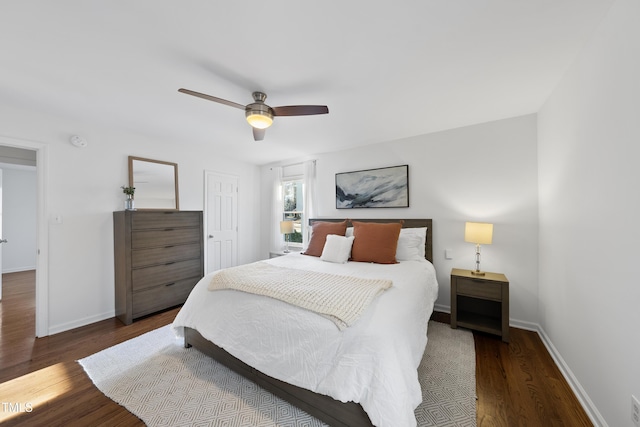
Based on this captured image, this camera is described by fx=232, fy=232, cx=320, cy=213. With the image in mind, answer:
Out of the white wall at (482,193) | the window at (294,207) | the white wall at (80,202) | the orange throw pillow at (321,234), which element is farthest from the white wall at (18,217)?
the white wall at (482,193)

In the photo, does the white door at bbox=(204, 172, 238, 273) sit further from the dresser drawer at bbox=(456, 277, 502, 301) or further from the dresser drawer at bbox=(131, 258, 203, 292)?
the dresser drawer at bbox=(456, 277, 502, 301)

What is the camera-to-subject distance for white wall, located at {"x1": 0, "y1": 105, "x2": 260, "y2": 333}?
254 cm

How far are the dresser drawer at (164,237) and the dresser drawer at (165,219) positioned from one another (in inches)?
2.5

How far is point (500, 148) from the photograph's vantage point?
2709mm

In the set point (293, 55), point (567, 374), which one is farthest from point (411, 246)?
point (293, 55)

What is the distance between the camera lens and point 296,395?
4.84 feet

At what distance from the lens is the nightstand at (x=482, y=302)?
2295 millimetres

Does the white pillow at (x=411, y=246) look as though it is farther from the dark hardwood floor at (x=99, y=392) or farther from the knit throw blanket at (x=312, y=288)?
the knit throw blanket at (x=312, y=288)

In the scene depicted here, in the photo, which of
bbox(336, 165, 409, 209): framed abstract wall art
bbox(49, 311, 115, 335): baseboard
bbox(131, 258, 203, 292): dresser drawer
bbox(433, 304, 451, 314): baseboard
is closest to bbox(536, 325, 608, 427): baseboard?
bbox(433, 304, 451, 314): baseboard

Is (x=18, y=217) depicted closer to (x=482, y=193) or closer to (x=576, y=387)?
(x=482, y=193)

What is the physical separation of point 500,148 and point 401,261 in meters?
1.75

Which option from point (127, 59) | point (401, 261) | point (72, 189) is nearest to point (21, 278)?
point (72, 189)

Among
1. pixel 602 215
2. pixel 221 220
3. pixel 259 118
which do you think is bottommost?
pixel 221 220

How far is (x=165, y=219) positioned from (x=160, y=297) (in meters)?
1.02
